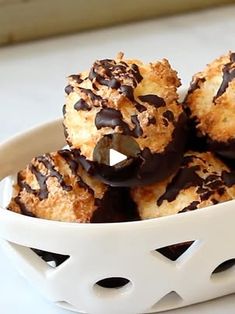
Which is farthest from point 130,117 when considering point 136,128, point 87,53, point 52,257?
point 87,53

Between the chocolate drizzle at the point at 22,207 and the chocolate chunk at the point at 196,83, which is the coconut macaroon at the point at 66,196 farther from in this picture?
the chocolate chunk at the point at 196,83

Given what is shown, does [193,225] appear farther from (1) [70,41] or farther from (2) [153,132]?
(1) [70,41]

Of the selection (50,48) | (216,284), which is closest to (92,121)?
(216,284)

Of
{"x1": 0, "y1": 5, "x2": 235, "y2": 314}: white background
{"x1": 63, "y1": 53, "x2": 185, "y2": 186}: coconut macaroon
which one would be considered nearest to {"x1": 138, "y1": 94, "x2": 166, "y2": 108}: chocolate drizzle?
{"x1": 63, "y1": 53, "x2": 185, "y2": 186}: coconut macaroon

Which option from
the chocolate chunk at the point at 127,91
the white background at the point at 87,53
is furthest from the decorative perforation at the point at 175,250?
the white background at the point at 87,53

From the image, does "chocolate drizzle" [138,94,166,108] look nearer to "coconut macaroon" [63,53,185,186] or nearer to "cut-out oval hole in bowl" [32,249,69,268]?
"coconut macaroon" [63,53,185,186]

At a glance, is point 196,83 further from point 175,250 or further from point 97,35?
point 97,35
